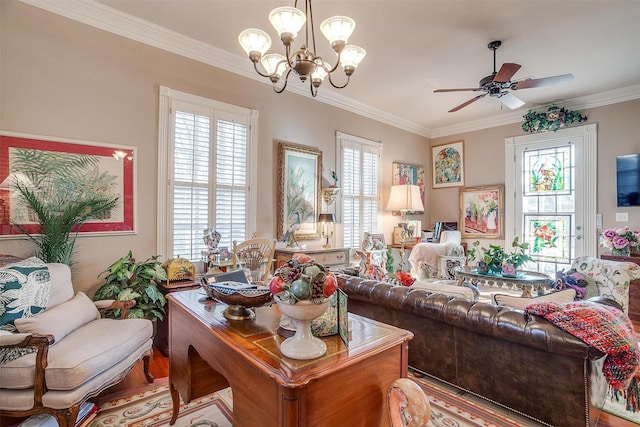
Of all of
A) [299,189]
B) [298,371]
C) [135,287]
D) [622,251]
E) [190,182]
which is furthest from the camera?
[299,189]

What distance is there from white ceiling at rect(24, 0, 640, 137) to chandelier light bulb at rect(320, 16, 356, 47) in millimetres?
831

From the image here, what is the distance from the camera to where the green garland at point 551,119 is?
5097mm

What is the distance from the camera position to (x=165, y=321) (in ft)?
10.1

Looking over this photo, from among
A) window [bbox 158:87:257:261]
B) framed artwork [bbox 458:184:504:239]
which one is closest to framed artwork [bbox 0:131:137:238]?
window [bbox 158:87:257:261]

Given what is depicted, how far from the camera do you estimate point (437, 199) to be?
6895 mm

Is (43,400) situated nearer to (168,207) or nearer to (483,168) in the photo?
(168,207)

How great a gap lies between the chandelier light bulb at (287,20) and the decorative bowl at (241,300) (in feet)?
5.35

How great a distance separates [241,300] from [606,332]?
74.1 inches

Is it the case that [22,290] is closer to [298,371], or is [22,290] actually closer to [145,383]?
[145,383]

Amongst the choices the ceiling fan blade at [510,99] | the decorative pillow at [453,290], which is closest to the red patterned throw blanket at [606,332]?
the decorative pillow at [453,290]

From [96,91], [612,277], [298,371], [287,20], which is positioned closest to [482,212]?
[612,277]

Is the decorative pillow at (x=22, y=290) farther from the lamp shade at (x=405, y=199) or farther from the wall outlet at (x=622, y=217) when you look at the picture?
the wall outlet at (x=622, y=217)

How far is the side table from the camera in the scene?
10.0ft

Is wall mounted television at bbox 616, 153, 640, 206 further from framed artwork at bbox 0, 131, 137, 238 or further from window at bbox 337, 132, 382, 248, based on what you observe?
framed artwork at bbox 0, 131, 137, 238
